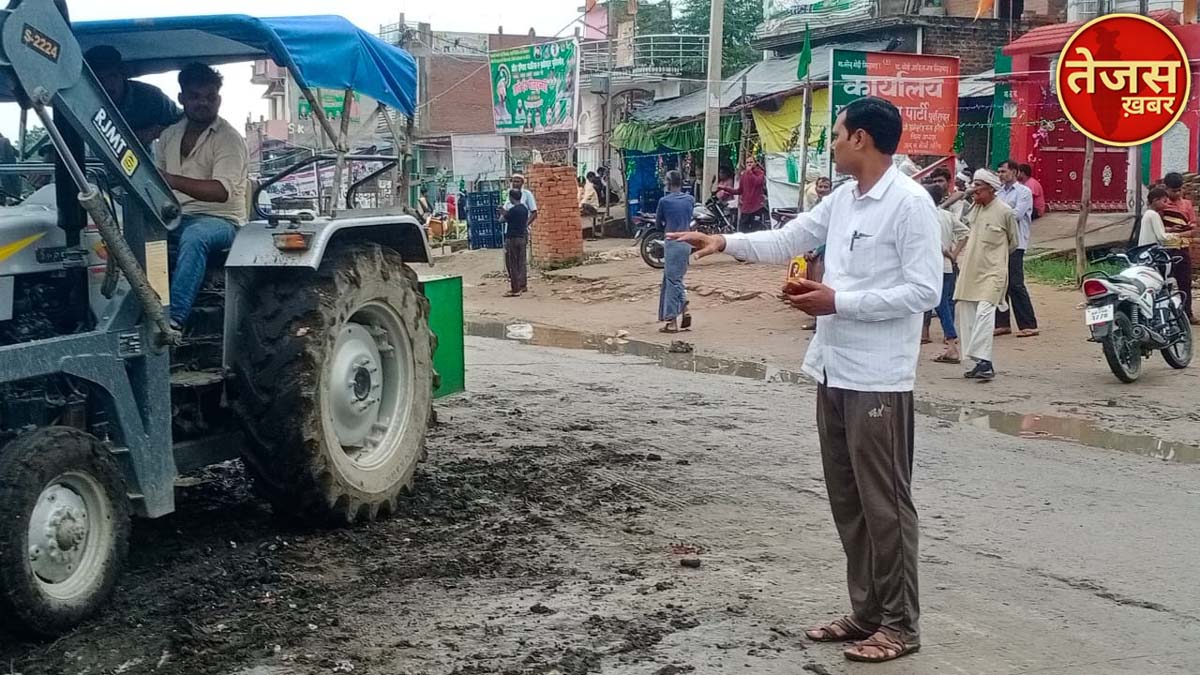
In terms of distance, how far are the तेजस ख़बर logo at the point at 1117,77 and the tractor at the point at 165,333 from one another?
1050 centimetres

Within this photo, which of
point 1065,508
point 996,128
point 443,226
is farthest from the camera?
point 443,226

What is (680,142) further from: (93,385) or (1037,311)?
(93,385)

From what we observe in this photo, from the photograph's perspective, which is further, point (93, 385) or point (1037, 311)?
point (1037, 311)

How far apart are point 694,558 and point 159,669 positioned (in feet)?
7.64

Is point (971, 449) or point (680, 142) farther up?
point (680, 142)

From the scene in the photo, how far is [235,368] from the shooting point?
565 centimetres

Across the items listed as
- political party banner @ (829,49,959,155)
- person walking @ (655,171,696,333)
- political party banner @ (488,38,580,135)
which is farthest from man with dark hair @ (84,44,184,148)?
political party banner @ (488,38,580,135)

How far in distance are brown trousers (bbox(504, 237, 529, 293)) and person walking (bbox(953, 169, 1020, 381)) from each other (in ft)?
34.3

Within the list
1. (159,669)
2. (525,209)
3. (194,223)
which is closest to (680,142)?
(525,209)

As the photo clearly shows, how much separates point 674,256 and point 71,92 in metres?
10.5

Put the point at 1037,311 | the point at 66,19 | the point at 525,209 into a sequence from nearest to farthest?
the point at 66,19, the point at 1037,311, the point at 525,209

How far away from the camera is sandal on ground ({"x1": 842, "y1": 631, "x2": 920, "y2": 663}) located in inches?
171

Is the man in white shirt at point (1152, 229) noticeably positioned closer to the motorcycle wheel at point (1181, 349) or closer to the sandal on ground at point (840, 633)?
the motorcycle wheel at point (1181, 349)

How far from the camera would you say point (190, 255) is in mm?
5539
